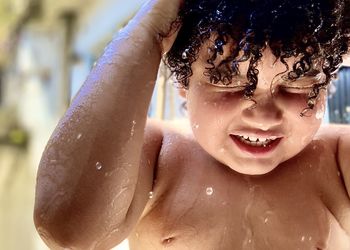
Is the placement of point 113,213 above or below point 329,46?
below

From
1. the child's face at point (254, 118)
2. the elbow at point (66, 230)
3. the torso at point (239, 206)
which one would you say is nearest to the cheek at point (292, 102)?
the child's face at point (254, 118)

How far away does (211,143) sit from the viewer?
732mm

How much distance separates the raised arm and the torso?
0.10 m

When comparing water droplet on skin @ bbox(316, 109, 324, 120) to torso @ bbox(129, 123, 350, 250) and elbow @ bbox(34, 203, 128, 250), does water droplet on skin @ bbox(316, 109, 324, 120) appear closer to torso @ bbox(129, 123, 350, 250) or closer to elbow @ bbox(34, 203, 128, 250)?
torso @ bbox(129, 123, 350, 250)

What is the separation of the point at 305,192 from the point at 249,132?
5.4 inches

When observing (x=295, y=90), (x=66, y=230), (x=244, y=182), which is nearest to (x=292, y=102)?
(x=295, y=90)

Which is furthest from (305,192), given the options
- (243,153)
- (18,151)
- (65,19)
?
(18,151)

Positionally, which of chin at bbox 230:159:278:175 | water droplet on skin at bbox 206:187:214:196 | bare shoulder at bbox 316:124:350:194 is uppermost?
chin at bbox 230:159:278:175

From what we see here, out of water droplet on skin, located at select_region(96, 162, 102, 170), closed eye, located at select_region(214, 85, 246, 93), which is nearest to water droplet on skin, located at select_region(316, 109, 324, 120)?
closed eye, located at select_region(214, 85, 246, 93)

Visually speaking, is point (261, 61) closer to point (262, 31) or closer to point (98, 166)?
point (262, 31)

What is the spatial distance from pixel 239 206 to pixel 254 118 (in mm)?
130

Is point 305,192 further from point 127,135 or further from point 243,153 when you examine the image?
point 127,135

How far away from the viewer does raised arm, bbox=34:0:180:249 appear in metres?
0.60

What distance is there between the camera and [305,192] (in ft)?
2.55
